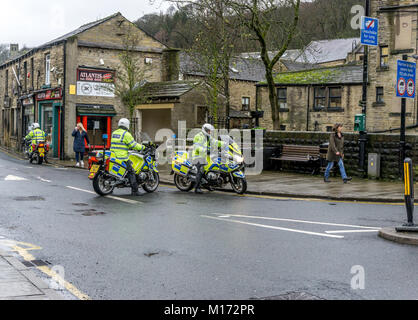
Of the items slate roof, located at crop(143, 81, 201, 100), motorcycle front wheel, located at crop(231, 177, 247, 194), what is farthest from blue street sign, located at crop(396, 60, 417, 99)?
slate roof, located at crop(143, 81, 201, 100)

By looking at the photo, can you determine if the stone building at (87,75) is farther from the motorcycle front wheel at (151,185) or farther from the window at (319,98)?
the motorcycle front wheel at (151,185)

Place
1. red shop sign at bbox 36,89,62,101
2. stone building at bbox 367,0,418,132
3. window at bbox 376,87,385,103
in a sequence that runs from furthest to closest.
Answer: window at bbox 376,87,385,103, stone building at bbox 367,0,418,132, red shop sign at bbox 36,89,62,101

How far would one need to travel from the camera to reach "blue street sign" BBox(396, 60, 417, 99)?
47.2 ft

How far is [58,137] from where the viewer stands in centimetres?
3138

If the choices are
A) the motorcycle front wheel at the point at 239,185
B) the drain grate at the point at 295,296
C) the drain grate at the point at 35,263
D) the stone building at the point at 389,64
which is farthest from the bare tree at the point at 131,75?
the drain grate at the point at 295,296

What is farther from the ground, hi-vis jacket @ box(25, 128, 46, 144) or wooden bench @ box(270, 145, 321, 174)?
hi-vis jacket @ box(25, 128, 46, 144)

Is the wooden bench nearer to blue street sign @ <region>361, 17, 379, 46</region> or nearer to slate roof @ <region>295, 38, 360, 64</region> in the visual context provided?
blue street sign @ <region>361, 17, 379, 46</region>

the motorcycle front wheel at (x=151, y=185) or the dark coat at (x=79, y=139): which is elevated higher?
the dark coat at (x=79, y=139)

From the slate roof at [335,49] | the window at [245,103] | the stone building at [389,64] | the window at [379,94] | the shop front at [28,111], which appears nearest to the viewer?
the stone building at [389,64]

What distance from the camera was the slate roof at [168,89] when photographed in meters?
27.8

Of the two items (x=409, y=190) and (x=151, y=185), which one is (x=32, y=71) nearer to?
(x=151, y=185)

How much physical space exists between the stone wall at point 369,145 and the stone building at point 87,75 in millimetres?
12092

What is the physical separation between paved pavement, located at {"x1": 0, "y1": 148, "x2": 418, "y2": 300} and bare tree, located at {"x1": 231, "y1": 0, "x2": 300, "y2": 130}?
1042 cm

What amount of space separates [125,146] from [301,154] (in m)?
8.36
